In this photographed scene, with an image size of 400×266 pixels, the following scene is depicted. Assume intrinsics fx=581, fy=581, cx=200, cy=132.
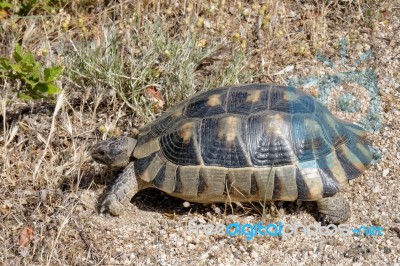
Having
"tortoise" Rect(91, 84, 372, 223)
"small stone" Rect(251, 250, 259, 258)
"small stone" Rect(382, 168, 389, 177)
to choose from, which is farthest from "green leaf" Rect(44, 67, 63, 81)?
"small stone" Rect(382, 168, 389, 177)

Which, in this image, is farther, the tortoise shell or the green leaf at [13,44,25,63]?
the green leaf at [13,44,25,63]

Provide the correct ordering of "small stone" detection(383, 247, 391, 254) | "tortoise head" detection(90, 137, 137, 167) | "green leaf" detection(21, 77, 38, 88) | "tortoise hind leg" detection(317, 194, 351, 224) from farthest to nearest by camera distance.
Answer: "green leaf" detection(21, 77, 38, 88) < "tortoise head" detection(90, 137, 137, 167) < "tortoise hind leg" detection(317, 194, 351, 224) < "small stone" detection(383, 247, 391, 254)

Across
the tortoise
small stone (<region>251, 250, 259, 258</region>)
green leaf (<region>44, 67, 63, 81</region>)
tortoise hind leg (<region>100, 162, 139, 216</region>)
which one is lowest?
small stone (<region>251, 250, 259, 258</region>)

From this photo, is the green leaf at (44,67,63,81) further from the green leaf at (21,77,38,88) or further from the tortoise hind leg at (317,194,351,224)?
the tortoise hind leg at (317,194,351,224)

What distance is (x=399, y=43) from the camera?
510 centimetres

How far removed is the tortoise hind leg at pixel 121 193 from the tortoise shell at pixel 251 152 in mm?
90

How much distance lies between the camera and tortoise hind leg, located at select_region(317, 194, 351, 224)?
3.70 meters

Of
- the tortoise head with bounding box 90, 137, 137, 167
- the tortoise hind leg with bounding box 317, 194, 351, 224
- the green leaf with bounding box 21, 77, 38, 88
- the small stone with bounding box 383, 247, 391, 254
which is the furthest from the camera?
the green leaf with bounding box 21, 77, 38, 88

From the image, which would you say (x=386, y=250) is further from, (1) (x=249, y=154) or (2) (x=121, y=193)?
(2) (x=121, y=193)

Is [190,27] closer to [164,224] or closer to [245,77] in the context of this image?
[245,77]

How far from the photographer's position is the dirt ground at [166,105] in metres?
3.64

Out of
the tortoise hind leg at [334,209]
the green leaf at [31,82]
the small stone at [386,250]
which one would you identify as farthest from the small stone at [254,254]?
the green leaf at [31,82]

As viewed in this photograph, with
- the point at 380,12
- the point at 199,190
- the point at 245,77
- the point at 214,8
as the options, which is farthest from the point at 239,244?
the point at 380,12

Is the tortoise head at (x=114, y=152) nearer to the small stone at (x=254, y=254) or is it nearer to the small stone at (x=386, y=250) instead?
the small stone at (x=254, y=254)
